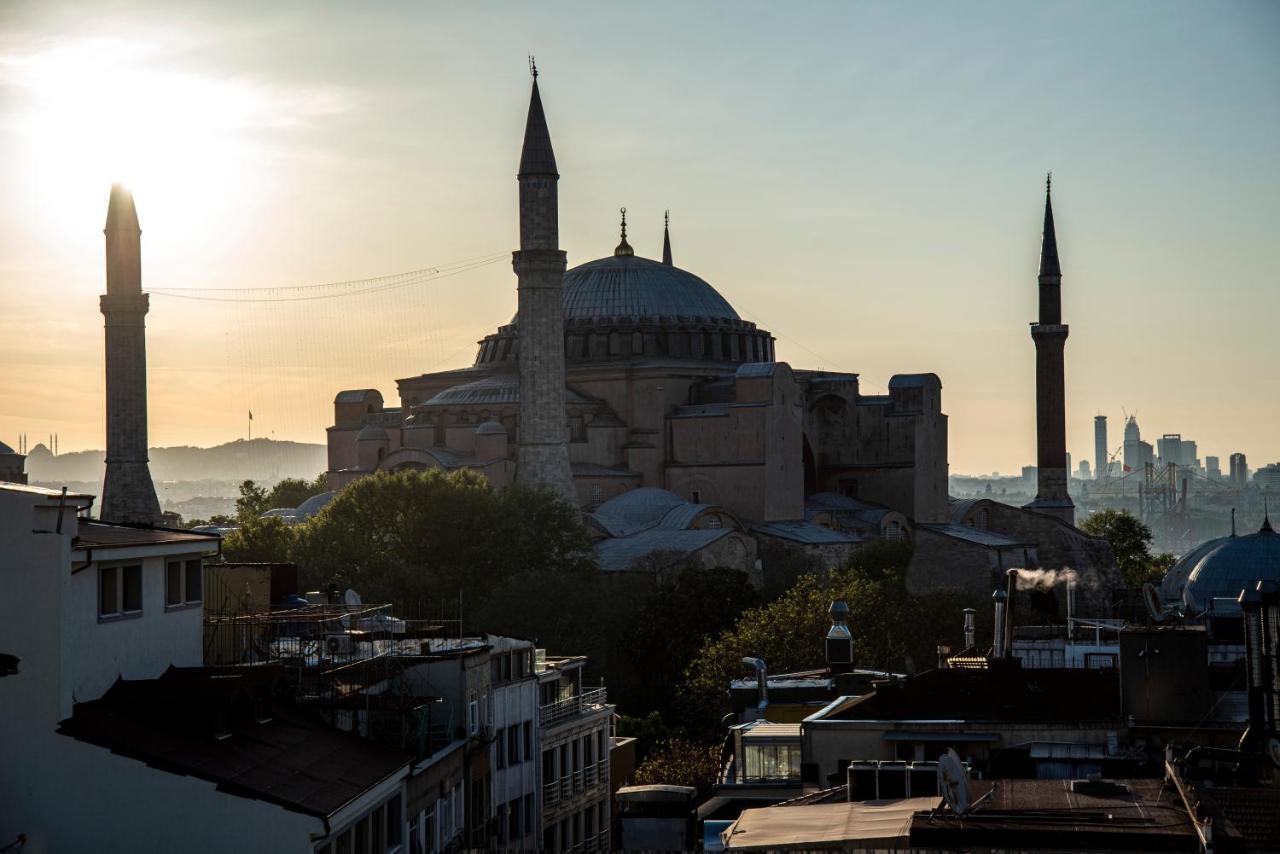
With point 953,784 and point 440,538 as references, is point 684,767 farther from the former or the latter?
point 440,538

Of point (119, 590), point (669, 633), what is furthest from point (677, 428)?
point (119, 590)

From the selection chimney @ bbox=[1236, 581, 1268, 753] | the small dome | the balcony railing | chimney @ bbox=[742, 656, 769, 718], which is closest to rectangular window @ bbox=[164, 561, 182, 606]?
the balcony railing

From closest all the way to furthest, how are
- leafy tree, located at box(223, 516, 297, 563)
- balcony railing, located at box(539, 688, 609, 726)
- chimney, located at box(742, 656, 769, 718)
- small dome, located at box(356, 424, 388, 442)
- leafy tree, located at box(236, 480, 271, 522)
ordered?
balcony railing, located at box(539, 688, 609, 726) < chimney, located at box(742, 656, 769, 718) < leafy tree, located at box(223, 516, 297, 563) < small dome, located at box(356, 424, 388, 442) < leafy tree, located at box(236, 480, 271, 522)

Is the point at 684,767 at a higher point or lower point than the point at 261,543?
lower

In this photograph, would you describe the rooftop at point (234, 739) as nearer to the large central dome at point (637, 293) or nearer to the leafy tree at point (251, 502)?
the large central dome at point (637, 293)

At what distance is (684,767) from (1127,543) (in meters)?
50.0

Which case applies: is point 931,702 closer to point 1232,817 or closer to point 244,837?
point 1232,817

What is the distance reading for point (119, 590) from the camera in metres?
13.2

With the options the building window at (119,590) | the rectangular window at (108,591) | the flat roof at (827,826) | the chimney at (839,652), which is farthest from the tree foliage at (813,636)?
the flat roof at (827,826)

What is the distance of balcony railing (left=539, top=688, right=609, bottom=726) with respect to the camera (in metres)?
20.7

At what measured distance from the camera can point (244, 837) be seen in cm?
1154

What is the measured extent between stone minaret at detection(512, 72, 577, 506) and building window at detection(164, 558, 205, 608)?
36.6 metres

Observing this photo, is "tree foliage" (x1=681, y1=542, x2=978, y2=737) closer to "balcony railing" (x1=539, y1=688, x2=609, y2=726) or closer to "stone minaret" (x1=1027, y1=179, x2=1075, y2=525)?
"balcony railing" (x1=539, y1=688, x2=609, y2=726)

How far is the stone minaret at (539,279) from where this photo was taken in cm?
5103
